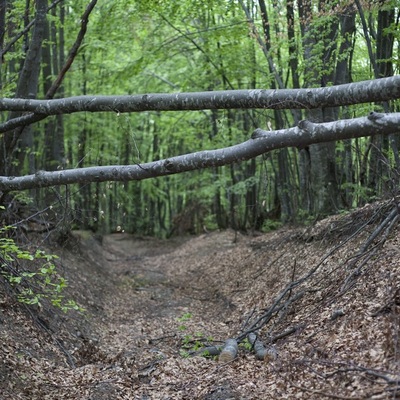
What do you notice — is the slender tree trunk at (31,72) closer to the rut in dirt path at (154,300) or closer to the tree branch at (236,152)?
the tree branch at (236,152)

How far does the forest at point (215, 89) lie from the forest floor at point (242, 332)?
4.86ft

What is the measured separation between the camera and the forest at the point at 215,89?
6477 mm

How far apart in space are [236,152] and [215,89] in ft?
47.8

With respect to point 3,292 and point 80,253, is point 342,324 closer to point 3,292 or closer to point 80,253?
point 3,292

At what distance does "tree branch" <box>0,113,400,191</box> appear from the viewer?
4430mm

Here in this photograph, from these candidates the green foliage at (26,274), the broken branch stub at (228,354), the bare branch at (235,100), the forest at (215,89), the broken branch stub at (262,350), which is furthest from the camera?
the broken branch stub at (228,354)

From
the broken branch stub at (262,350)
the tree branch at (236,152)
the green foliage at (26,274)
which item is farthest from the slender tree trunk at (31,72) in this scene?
the broken branch stub at (262,350)

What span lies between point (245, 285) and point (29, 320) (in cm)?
552

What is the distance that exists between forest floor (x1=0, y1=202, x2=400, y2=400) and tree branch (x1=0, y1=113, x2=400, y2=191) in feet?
6.87

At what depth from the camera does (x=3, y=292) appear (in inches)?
315

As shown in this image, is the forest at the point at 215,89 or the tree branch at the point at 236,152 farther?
the forest at the point at 215,89

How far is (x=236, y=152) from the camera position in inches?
201

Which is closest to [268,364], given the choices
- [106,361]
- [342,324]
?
[342,324]

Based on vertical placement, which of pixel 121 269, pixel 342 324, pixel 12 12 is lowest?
pixel 121 269
